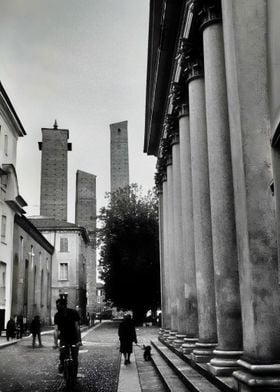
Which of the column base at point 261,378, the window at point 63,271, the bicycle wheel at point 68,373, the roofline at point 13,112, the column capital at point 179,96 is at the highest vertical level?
the roofline at point 13,112

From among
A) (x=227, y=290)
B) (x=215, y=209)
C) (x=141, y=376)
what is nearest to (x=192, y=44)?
(x=215, y=209)

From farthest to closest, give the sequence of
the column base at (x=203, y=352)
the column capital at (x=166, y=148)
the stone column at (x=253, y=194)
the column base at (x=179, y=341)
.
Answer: the column capital at (x=166, y=148) → the column base at (x=179, y=341) → the column base at (x=203, y=352) → the stone column at (x=253, y=194)

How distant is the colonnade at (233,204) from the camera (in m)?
5.85

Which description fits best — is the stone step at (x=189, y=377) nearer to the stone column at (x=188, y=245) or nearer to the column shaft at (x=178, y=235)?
the stone column at (x=188, y=245)

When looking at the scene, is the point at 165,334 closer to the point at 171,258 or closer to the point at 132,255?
the point at 171,258

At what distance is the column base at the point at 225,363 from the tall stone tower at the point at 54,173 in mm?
59097

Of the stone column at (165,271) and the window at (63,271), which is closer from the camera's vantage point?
the stone column at (165,271)

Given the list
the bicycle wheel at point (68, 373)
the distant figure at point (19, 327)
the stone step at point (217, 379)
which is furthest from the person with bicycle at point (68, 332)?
the distant figure at point (19, 327)

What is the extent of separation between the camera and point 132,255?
134 feet

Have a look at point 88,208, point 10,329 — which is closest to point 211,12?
point 10,329

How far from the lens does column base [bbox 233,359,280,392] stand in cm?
541

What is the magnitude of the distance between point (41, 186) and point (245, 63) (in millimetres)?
61476

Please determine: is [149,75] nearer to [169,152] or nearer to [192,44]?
[169,152]

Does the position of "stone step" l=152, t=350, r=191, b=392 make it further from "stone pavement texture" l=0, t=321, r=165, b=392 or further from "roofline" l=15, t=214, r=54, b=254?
"roofline" l=15, t=214, r=54, b=254
